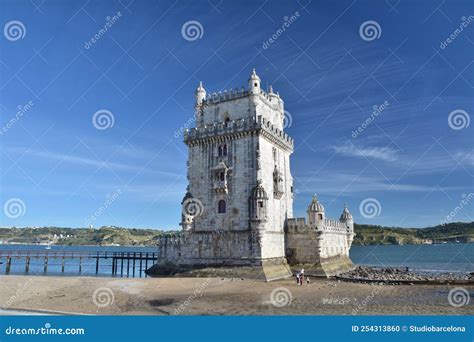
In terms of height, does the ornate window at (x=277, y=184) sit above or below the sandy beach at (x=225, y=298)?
above

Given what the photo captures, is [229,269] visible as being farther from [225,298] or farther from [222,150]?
[222,150]

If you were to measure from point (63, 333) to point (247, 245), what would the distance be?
25068 millimetres

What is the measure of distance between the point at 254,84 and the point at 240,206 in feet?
44.1

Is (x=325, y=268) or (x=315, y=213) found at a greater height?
(x=315, y=213)

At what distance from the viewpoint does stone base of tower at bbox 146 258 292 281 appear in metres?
34.8

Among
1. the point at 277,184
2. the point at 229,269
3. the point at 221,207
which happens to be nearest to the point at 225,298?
the point at 229,269

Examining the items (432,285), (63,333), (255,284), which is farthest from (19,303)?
(432,285)

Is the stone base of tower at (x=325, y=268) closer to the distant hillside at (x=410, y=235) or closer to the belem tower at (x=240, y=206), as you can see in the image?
the belem tower at (x=240, y=206)

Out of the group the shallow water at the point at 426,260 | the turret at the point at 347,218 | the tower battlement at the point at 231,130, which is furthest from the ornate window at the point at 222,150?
the shallow water at the point at 426,260

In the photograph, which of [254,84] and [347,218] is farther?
[347,218]

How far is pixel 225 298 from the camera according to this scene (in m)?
25.5

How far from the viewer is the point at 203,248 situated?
38406 millimetres

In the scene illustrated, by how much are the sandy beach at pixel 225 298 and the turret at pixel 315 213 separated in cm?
690

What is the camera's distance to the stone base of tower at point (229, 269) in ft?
114
